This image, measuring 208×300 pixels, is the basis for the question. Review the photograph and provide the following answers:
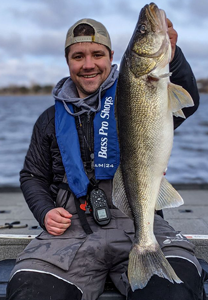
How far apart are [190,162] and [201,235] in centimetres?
962

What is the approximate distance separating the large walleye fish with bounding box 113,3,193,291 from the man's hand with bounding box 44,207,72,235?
1.83ft

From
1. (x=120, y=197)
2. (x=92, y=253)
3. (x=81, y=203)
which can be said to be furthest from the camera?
(x=81, y=203)

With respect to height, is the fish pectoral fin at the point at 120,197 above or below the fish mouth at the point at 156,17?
below

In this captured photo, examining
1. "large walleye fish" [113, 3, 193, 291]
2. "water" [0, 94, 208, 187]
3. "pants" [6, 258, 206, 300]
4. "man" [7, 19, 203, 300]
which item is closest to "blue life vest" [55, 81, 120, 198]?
"man" [7, 19, 203, 300]

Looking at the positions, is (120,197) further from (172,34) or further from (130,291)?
(172,34)

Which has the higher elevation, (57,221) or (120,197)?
(120,197)

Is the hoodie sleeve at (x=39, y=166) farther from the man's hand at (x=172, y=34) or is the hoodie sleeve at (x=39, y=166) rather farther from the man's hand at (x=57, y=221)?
the man's hand at (x=172, y=34)

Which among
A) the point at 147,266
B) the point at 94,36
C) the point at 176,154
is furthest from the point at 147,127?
the point at 176,154

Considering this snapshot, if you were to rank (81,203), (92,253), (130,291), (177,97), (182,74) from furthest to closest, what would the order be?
(81,203), (182,74), (92,253), (130,291), (177,97)

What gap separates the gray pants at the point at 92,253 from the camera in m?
2.65

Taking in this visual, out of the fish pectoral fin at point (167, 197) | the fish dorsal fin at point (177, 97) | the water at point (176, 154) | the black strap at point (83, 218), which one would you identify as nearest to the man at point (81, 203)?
the black strap at point (83, 218)

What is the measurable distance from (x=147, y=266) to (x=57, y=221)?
80 cm

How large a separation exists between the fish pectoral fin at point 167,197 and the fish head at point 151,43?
802mm

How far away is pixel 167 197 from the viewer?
8.48 feet
